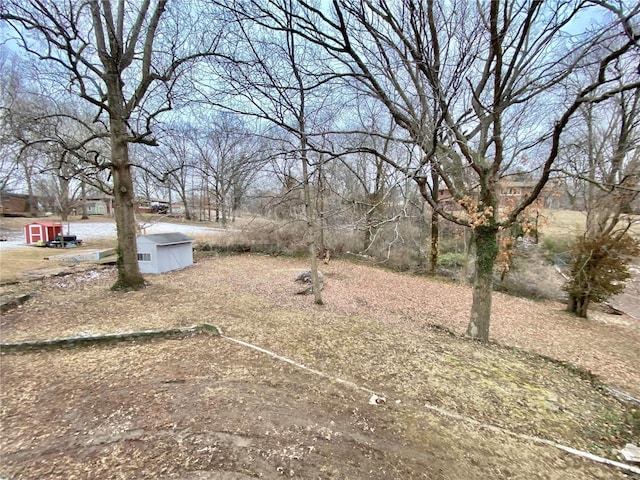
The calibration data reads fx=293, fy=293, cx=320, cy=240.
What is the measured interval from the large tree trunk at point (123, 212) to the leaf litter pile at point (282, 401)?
805 mm

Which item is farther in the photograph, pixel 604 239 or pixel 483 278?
pixel 604 239

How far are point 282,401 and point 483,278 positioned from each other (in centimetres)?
385

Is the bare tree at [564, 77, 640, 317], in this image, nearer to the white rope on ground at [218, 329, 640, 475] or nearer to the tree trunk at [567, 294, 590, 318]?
the tree trunk at [567, 294, 590, 318]

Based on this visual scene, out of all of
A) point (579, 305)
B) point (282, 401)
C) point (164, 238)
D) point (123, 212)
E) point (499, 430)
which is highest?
point (123, 212)

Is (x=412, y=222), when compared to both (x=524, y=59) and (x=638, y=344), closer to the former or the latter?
(x=638, y=344)

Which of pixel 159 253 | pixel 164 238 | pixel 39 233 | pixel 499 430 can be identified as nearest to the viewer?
pixel 499 430

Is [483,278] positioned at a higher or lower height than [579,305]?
higher

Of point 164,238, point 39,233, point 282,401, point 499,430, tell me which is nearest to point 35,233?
point 39,233

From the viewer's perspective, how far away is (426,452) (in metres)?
2.28

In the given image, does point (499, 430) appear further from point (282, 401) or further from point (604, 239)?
point (604, 239)

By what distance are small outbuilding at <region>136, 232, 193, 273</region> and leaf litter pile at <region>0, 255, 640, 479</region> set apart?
383 centimetres

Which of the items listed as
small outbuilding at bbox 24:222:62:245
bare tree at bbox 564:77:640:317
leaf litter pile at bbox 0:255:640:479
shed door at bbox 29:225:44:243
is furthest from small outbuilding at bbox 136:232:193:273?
bare tree at bbox 564:77:640:317

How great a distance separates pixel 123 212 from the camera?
6410 mm

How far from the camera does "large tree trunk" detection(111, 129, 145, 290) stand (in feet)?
20.5
